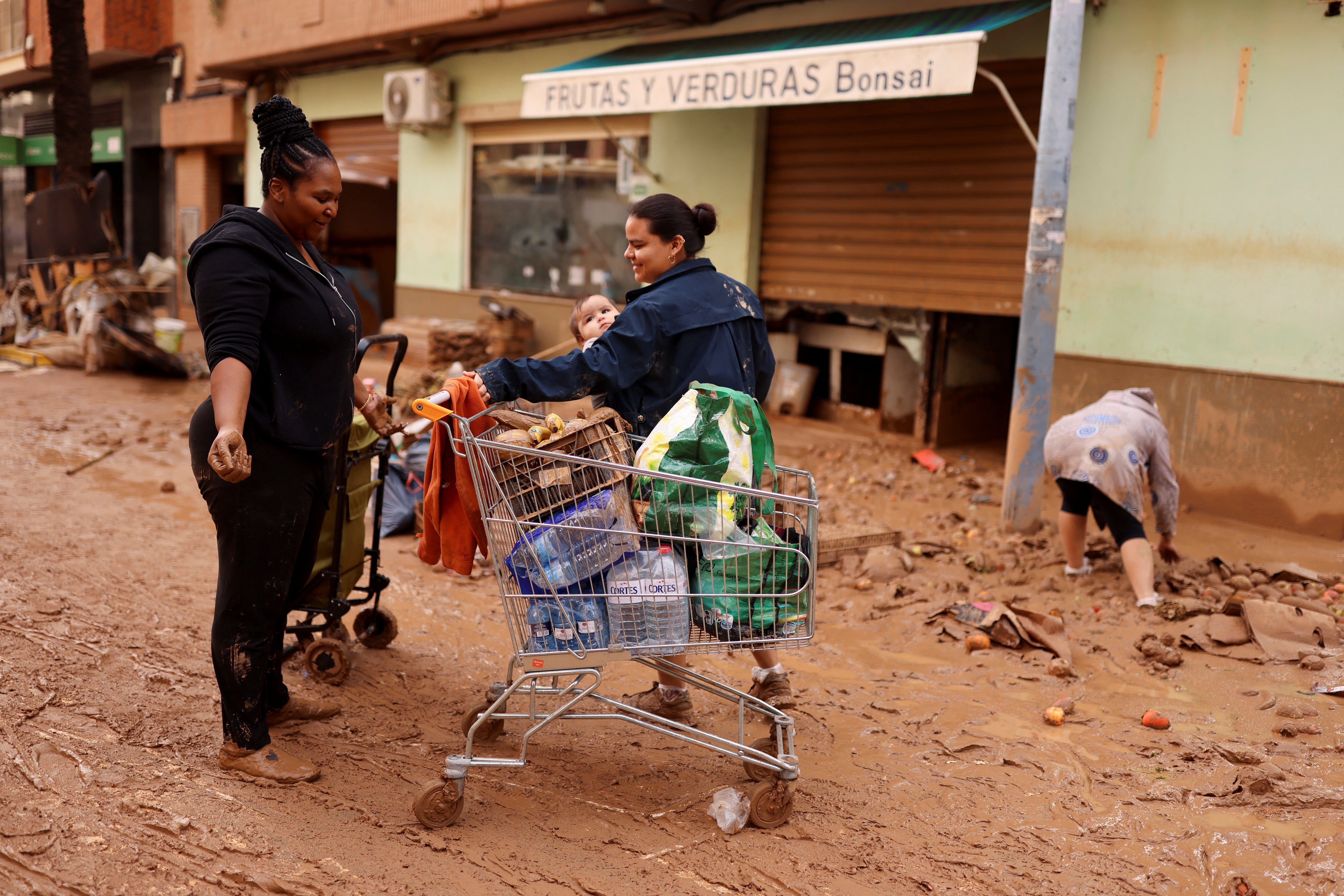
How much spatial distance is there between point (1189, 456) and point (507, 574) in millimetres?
A: 5885

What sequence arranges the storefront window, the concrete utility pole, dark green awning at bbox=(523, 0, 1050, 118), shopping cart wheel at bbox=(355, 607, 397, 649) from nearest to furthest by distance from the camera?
shopping cart wheel at bbox=(355, 607, 397, 649) → the concrete utility pole → dark green awning at bbox=(523, 0, 1050, 118) → the storefront window

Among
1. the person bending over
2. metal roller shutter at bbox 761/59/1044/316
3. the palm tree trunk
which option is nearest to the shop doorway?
metal roller shutter at bbox 761/59/1044/316

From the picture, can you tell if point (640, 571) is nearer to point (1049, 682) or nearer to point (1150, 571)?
point (1049, 682)

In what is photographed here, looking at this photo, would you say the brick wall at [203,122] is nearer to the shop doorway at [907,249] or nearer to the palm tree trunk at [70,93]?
the palm tree trunk at [70,93]

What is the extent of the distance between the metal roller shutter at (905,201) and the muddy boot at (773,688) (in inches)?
205

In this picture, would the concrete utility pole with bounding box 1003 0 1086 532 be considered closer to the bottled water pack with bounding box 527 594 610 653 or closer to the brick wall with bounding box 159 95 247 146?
the bottled water pack with bounding box 527 594 610 653

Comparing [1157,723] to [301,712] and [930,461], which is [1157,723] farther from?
[930,461]

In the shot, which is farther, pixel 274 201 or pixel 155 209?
pixel 155 209

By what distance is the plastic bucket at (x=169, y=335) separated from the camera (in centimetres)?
1273

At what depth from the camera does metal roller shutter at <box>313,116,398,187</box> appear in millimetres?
14875

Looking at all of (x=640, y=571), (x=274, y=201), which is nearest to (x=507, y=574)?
(x=640, y=571)

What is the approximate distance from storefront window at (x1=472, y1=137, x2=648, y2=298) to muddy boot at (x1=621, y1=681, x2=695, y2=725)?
781cm

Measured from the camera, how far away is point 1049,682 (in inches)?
181

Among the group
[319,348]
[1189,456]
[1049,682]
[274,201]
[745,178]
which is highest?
[745,178]
